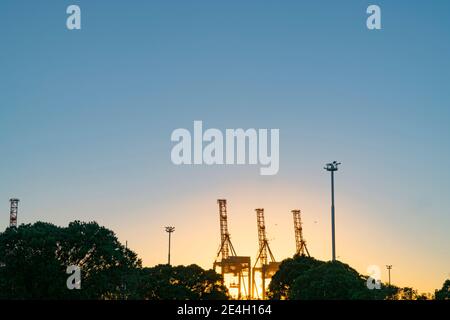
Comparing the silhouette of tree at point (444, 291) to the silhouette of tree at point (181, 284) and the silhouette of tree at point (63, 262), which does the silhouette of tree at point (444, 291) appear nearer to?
the silhouette of tree at point (63, 262)

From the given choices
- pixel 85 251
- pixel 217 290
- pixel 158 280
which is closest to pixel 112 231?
pixel 85 251

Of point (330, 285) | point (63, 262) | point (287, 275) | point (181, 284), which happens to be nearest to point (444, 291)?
point (330, 285)

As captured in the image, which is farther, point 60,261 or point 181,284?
point 181,284

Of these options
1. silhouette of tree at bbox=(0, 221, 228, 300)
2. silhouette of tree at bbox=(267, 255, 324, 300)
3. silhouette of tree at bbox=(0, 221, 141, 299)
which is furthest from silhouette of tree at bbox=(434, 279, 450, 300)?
silhouette of tree at bbox=(267, 255, 324, 300)

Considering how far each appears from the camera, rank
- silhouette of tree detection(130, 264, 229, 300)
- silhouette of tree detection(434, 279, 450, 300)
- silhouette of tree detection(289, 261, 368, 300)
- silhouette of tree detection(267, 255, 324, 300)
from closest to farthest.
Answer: silhouette of tree detection(434, 279, 450, 300) → silhouette of tree detection(289, 261, 368, 300) → silhouette of tree detection(130, 264, 229, 300) → silhouette of tree detection(267, 255, 324, 300)

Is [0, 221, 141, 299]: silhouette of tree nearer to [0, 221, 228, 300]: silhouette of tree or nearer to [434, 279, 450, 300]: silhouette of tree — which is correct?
[0, 221, 228, 300]: silhouette of tree

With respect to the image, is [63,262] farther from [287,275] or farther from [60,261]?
[287,275]

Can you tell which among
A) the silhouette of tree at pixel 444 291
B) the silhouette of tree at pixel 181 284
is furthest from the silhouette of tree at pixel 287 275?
the silhouette of tree at pixel 444 291

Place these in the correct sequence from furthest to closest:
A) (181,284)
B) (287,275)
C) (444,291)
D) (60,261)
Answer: (287,275) < (181,284) < (60,261) < (444,291)

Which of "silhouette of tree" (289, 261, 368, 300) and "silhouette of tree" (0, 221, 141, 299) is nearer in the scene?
"silhouette of tree" (0, 221, 141, 299)

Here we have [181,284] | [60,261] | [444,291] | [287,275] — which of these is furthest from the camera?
[287,275]
